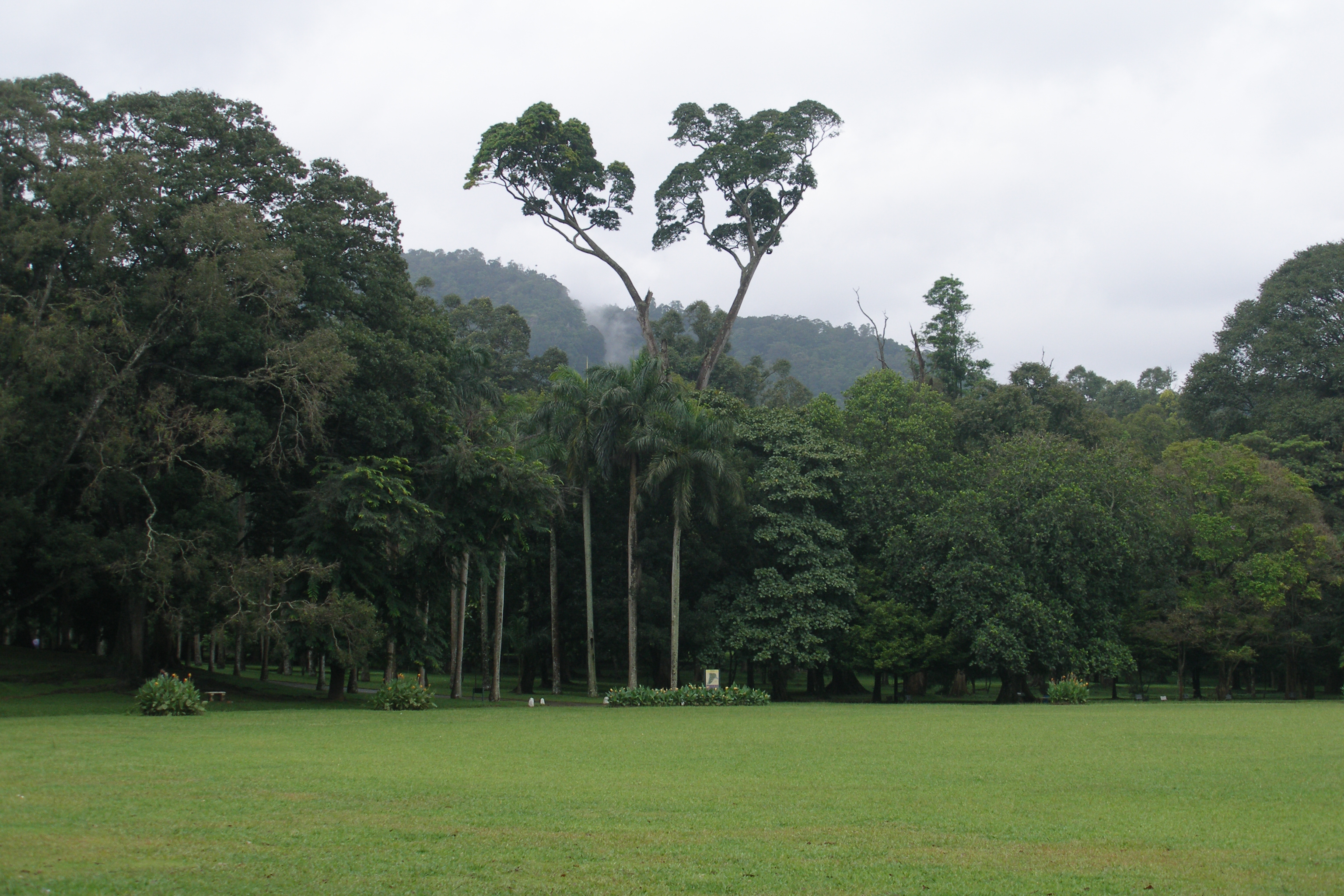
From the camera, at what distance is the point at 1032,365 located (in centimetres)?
5078

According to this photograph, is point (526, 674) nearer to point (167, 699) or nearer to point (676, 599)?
point (676, 599)

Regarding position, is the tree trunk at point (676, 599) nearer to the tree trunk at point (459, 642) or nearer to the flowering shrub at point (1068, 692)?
the tree trunk at point (459, 642)

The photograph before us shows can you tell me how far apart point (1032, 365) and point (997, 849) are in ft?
151

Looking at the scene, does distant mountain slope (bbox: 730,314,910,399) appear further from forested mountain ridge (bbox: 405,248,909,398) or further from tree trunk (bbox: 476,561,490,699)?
tree trunk (bbox: 476,561,490,699)

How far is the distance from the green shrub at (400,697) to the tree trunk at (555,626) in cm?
1109

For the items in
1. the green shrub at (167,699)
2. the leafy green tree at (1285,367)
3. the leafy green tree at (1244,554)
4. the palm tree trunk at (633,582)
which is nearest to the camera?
the green shrub at (167,699)

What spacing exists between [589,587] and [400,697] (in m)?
10.9

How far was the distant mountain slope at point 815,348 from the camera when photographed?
4675 inches

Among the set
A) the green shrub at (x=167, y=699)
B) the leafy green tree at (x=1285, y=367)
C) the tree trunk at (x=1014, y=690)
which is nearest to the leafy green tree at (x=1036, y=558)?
the tree trunk at (x=1014, y=690)

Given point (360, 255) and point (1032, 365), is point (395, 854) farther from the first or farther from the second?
point (1032, 365)

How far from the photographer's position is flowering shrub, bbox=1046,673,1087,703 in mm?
34500

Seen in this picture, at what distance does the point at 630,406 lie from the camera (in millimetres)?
35312

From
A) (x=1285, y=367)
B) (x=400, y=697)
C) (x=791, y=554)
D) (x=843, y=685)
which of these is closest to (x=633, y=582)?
(x=791, y=554)

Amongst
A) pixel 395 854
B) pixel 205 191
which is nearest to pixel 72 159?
pixel 205 191
